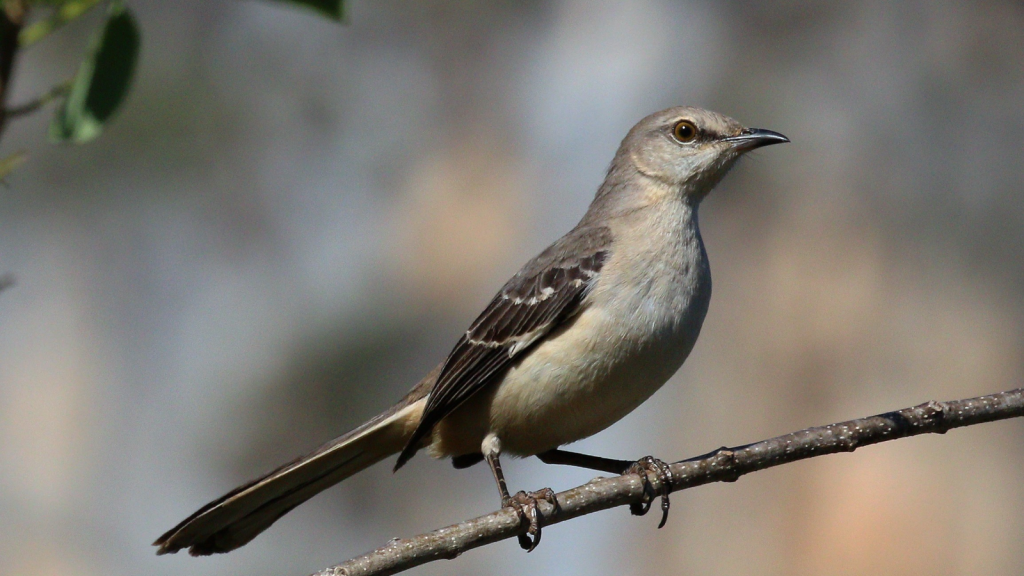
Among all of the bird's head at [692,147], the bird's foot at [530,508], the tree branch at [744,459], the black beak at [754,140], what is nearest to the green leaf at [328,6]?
the tree branch at [744,459]

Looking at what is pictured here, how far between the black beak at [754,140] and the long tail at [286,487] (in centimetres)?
214

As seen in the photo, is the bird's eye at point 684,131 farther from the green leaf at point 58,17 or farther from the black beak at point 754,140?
the green leaf at point 58,17


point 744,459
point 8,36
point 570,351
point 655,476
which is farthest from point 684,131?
point 8,36

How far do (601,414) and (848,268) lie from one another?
18.2 feet

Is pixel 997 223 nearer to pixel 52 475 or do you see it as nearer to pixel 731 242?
pixel 731 242

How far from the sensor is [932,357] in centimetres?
913

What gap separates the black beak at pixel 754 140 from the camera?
538cm

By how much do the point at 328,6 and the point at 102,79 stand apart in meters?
0.50

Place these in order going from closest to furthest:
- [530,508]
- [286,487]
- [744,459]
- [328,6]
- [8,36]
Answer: [8,36] → [328,6] → [744,459] → [530,508] → [286,487]

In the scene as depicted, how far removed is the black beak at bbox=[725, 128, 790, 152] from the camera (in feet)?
17.6

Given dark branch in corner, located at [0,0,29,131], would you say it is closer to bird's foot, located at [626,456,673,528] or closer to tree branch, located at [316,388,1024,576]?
tree branch, located at [316,388,1024,576]

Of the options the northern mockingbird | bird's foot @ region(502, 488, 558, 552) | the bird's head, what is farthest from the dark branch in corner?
the bird's head

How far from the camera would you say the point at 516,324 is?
5082 mm

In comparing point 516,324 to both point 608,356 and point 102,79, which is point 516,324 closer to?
point 608,356
